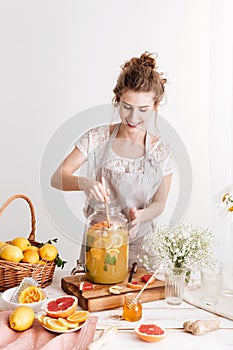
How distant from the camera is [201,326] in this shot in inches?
58.1

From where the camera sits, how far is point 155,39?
3.15 meters

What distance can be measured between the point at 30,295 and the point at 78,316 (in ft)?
0.65

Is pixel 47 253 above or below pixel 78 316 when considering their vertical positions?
above

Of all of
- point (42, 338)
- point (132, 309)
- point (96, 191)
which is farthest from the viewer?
point (96, 191)

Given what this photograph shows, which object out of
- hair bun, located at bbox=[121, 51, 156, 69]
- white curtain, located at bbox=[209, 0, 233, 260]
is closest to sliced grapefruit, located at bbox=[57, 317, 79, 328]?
hair bun, located at bbox=[121, 51, 156, 69]

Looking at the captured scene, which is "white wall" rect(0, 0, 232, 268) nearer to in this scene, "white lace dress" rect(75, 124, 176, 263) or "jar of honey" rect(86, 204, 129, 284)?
"white lace dress" rect(75, 124, 176, 263)

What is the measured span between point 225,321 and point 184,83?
1.90 metres

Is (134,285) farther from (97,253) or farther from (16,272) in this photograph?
(16,272)

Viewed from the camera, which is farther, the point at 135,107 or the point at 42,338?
the point at 135,107

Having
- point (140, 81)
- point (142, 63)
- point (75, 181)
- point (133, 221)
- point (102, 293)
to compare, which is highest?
point (142, 63)

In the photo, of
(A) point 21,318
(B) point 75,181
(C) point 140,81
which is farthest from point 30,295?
(C) point 140,81

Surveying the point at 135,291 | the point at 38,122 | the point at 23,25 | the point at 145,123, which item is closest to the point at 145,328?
the point at 135,291

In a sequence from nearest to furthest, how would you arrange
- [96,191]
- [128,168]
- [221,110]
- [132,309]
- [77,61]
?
1. [132,309]
2. [96,191]
3. [128,168]
4. [221,110]
5. [77,61]

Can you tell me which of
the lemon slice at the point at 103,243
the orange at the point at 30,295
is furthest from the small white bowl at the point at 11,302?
the lemon slice at the point at 103,243
